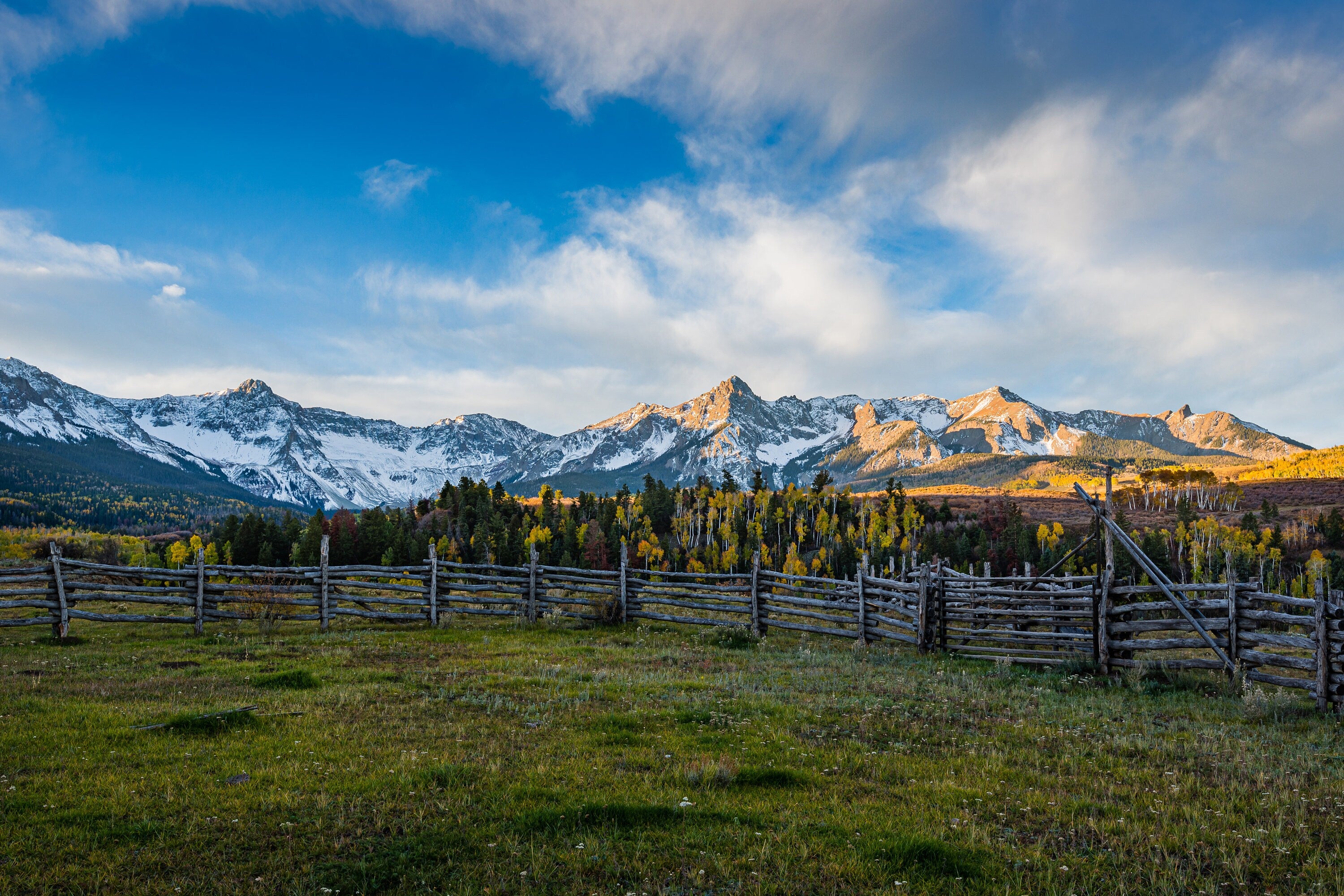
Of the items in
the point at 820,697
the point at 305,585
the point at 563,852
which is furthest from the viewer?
the point at 305,585

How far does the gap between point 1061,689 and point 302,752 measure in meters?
13.2

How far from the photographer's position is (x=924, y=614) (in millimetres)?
18594

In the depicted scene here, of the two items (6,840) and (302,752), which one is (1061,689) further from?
(6,840)

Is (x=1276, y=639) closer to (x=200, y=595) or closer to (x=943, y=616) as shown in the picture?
(x=943, y=616)

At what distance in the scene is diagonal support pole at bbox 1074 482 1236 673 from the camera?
1264 centimetres

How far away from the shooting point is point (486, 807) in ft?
19.8

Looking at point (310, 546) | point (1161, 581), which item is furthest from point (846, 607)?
point (310, 546)

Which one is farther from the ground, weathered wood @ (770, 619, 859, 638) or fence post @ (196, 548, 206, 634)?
fence post @ (196, 548, 206, 634)

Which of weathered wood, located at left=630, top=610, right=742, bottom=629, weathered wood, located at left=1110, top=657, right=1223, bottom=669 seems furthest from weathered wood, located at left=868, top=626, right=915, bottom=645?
weathered wood, located at left=1110, top=657, right=1223, bottom=669

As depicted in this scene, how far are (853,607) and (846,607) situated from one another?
21 centimetres

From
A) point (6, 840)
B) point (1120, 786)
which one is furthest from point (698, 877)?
point (6, 840)

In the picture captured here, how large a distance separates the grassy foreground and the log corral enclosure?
4.12 ft

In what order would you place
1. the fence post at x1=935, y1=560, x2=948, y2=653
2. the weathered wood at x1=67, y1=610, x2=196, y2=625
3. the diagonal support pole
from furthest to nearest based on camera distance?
the fence post at x1=935, y1=560, x2=948, y2=653 → the weathered wood at x1=67, y1=610, x2=196, y2=625 → the diagonal support pole

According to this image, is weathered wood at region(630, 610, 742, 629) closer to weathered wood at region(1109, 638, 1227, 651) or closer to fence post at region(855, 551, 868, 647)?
fence post at region(855, 551, 868, 647)
